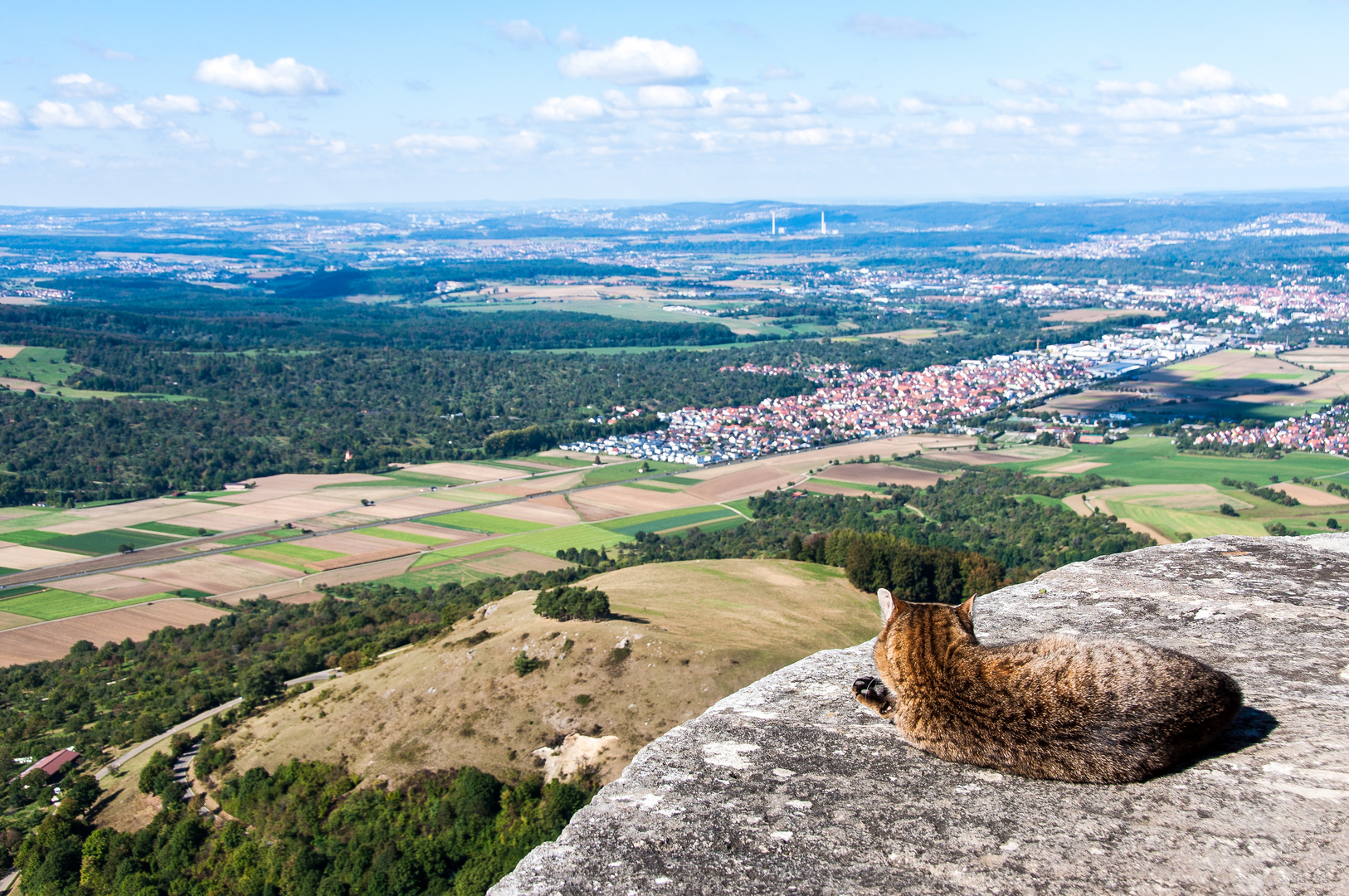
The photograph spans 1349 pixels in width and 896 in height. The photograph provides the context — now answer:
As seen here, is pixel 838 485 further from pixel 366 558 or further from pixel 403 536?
pixel 366 558

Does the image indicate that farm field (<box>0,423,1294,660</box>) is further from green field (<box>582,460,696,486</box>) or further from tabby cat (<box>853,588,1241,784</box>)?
tabby cat (<box>853,588,1241,784</box>)

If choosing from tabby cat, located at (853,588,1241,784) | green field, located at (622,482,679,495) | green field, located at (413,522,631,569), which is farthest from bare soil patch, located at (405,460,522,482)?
tabby cat, located at (853,588,1241,784)

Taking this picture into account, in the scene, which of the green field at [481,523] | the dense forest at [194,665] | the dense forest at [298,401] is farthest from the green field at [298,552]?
the dense forest at [298,401]

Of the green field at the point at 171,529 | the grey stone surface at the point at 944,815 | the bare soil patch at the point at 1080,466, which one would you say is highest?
the grey stone surface at the point at 944,815

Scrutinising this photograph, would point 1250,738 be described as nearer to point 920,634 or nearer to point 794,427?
point 920,634

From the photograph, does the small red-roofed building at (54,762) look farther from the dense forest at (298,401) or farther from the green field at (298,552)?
the dense forest at (298,401)

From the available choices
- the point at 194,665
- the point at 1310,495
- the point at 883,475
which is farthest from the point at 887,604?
the point at 883,475

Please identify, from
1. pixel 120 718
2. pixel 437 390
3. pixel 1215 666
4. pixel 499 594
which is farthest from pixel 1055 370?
pixel 1215 666
